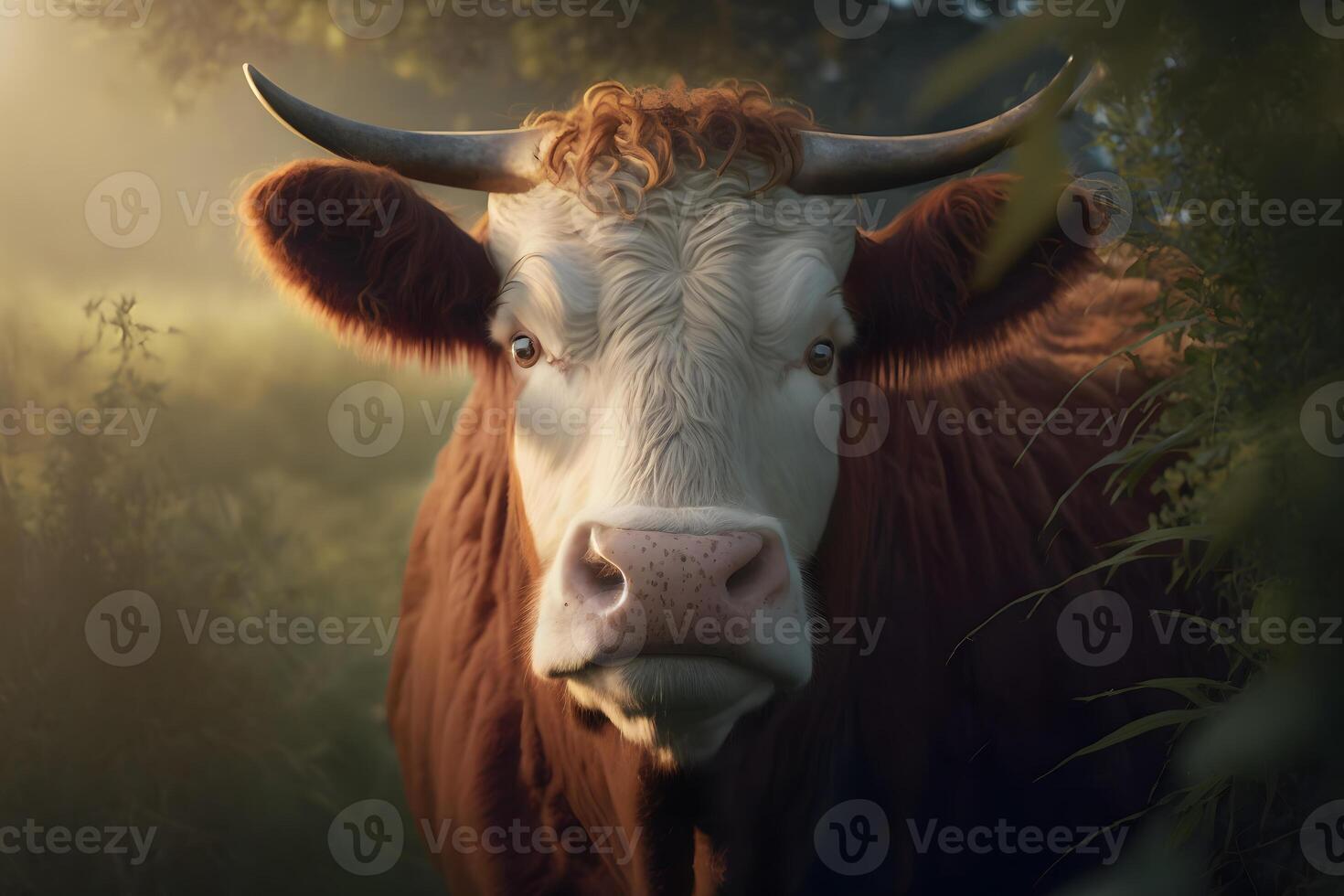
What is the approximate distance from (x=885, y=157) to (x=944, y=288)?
36 centimetres

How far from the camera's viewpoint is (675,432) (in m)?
2.15

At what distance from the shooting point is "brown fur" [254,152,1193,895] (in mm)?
2592

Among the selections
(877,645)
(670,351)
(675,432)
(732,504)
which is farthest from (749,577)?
(877,645)

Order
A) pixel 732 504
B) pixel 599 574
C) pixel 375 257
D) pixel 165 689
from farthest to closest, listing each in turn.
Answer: pixel 165 689 → pixel 375 257 → pixel 732 504 → pixel 599 574

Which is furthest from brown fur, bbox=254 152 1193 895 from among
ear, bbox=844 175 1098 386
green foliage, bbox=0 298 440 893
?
green foliage, bbox=0 298 440 893

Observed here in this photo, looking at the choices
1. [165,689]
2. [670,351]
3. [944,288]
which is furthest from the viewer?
[165,689]

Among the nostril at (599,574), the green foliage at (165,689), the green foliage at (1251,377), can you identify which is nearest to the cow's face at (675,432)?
the nostril at (599,574)

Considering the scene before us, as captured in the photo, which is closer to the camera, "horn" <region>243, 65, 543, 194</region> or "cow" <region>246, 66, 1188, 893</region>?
"cow" <region>246, 66, 1188, 893</region>

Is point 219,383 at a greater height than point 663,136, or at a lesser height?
lesser

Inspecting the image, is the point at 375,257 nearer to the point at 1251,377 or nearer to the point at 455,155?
the point at 455,155

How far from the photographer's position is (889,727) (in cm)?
280

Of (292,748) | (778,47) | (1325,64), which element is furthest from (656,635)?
(778,47)

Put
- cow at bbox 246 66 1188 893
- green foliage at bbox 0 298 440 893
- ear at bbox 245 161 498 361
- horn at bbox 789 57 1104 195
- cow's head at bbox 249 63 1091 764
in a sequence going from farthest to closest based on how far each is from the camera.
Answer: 1. green foliage at bbox 0 298 440 893
2. horn at bbox 789 57 1104 195
3. ear at bbox 245 161 498 361
4. cow at bbox 246 66 1188 893
5. cow's head at bbox 249 63 1091 764

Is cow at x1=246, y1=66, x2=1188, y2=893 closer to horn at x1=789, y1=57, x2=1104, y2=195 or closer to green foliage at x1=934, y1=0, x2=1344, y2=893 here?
horn at x1=789, y1=57, x2=1104, y2=195
